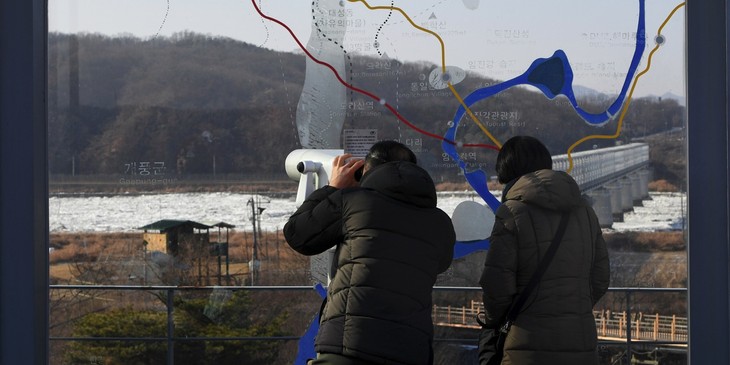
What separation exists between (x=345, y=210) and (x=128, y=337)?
5.69 feet

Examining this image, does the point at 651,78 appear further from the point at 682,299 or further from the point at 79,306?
the point at 79,306

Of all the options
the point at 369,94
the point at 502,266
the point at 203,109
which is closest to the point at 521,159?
the point at 502,266

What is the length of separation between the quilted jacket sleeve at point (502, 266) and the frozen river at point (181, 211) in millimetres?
1040

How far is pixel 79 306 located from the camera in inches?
191

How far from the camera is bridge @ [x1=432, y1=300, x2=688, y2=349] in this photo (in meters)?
4.84

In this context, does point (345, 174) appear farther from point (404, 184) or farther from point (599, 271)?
point (599, 271)

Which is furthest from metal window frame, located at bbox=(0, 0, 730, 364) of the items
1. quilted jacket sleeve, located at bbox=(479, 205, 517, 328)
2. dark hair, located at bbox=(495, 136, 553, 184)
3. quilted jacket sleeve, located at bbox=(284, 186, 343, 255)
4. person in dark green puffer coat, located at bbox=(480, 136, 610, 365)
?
quilted jacket sleeve, located at bbox=(284, 186, 343, 255)

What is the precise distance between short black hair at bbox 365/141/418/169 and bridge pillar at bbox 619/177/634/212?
4.66ft

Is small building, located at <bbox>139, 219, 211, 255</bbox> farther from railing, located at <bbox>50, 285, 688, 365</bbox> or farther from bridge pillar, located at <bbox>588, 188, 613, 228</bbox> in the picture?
bridge pillar, located at <bbox>588, 188, 613, 228</bbox>

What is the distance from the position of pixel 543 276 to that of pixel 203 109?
1.97 metres

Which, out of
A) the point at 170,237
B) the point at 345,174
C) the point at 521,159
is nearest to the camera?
the point at 521,159

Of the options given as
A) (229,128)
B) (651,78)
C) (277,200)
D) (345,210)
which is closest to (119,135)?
(229,128)

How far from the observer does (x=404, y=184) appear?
3.66 metres
